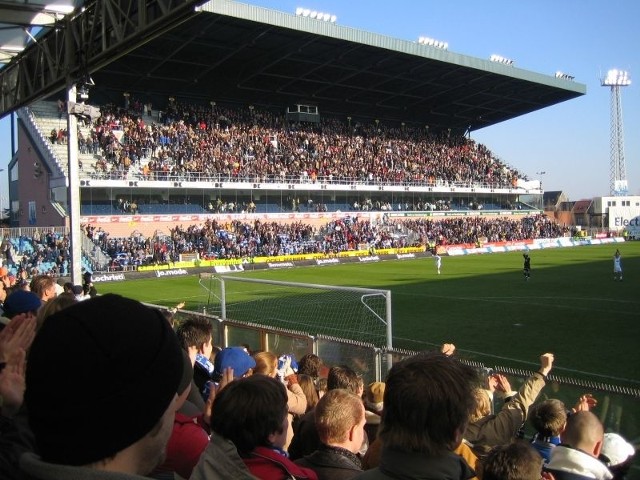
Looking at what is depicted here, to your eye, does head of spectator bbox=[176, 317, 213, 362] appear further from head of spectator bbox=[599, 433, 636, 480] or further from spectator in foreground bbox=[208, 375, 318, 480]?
head of spectator bbox=[599, 433, 636, 480]

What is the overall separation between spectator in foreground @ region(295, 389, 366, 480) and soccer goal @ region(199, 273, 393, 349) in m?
10.1

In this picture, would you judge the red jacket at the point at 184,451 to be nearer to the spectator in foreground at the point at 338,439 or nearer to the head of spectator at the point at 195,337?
the spectator in foreground at the point at 338,439

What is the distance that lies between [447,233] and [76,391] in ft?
182

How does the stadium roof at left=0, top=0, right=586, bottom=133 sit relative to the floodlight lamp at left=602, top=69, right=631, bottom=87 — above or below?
below

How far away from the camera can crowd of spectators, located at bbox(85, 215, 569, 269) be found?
3753cm

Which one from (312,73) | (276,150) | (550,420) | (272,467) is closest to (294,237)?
(276,150)

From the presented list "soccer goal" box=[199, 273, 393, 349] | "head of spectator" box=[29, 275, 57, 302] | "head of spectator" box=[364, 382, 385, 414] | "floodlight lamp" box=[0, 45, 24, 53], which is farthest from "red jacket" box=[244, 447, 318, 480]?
"floodlight lamp" box=[0, 45, 24, 53]

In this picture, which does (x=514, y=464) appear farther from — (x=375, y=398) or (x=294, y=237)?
(x=294, y=237)

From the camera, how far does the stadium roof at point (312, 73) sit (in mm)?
40844

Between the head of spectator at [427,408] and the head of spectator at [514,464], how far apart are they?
0.60 m

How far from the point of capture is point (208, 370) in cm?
572

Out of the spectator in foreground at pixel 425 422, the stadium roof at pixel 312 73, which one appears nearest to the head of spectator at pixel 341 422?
the spectator in foreground at pixel 425 422

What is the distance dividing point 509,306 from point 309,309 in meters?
7.17

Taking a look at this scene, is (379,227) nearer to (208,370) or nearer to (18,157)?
(18,157)
